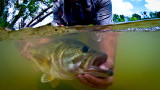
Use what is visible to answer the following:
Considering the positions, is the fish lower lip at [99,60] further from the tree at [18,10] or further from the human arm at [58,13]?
the tree at [18,10]

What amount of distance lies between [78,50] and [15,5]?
581 inches

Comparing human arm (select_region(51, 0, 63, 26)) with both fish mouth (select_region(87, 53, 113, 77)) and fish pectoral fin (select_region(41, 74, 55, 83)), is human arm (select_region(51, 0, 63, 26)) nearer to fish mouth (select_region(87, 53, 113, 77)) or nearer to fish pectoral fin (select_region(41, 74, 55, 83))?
fish pectoral fin (select_region(41, 74, 55, 83))

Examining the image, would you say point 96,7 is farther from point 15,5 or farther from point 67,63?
point 15,5

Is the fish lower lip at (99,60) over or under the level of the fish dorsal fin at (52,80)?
over

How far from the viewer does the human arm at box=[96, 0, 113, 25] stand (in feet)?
16.0

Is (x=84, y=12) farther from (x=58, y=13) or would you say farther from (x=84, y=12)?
(x=58, y=13)

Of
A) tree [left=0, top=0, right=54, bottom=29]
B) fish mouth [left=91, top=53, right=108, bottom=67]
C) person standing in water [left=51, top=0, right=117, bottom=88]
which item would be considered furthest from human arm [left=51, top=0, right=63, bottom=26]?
tree [left=0, top=0, right=54, bottom=29]

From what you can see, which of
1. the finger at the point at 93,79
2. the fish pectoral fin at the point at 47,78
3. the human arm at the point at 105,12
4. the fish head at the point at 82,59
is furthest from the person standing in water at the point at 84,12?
the finger at the point at 93,79

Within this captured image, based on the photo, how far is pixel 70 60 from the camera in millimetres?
2340

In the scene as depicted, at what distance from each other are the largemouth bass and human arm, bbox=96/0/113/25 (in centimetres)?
251

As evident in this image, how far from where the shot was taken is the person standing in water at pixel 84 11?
4.89 meters

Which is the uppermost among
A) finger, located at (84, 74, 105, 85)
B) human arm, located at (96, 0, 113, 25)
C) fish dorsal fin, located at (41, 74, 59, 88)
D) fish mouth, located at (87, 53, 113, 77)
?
human arm, located at (96, 0, 113, 25)

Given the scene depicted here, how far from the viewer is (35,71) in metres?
3.60

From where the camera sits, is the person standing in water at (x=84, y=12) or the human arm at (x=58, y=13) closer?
the person standing in water at (x=84, y=12)
